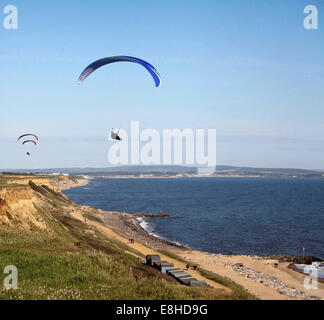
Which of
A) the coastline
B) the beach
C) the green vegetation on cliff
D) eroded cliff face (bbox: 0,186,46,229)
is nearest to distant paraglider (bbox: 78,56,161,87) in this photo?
the green vegetation on cliff

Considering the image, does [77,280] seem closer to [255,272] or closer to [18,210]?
[18,210]

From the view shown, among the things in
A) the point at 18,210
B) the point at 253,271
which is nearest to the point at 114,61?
the point at 18,210

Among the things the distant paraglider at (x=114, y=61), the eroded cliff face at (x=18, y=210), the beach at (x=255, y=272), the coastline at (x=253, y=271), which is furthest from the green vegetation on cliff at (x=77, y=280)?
the beach at (x=255, y=272)

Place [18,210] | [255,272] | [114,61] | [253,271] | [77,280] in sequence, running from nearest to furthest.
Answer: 1. [77,280]
2. [114,61]
3. [18,210]
4. [255,272]
5. [253,271]

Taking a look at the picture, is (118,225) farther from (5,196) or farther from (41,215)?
(5,196)

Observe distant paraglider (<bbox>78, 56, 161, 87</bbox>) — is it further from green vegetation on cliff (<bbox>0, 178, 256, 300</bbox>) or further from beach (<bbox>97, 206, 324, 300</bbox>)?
beach (<bbox>97, 206, 324, 300</bbox>)
